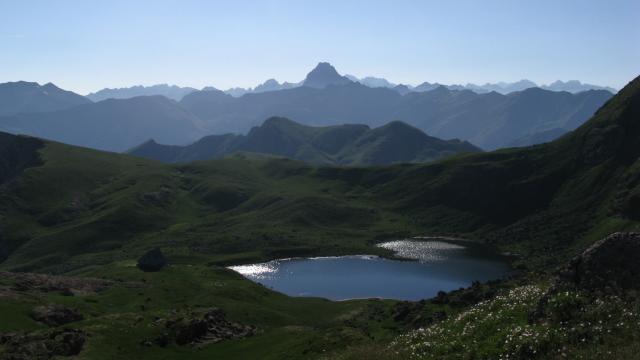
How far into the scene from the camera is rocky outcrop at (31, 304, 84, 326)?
3216 inches

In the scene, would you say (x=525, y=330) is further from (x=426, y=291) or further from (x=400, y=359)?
(x=426, y=291)

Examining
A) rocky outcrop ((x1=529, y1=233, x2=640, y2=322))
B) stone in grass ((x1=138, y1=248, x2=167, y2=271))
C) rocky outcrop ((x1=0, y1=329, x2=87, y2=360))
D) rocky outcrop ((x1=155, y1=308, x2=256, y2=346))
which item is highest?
Answer: rocky outcrop ((x1=529, y1=233, x2=640, y2=322))

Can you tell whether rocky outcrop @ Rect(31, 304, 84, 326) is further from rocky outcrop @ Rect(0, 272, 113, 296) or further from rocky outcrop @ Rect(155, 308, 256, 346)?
rocky outcrop @ Rect(155, 308, 256, 346)

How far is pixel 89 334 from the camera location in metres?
63.8

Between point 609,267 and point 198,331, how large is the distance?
49.4 metres

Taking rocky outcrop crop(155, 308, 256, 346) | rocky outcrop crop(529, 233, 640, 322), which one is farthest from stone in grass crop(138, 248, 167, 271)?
rocky outcrop crop(529, 233, 640, 322)

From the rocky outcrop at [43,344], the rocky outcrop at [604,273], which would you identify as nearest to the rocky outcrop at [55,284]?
the rocky outcrop at [43,344]

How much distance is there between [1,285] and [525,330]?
101m

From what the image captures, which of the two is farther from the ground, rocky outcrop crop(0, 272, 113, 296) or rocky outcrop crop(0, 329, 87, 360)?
rocky outcrop crop(0, 329, 87, 360)

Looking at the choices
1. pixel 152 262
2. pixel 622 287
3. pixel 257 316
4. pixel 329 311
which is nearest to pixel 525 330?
pixel 622 287

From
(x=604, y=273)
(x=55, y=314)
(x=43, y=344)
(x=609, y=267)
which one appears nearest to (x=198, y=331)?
(x=43, y=344)

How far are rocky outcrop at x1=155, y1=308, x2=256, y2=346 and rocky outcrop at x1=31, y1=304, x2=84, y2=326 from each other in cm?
2327

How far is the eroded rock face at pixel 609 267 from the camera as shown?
28312 mm

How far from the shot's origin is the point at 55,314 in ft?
274
